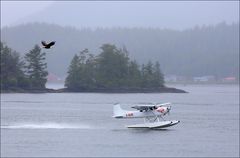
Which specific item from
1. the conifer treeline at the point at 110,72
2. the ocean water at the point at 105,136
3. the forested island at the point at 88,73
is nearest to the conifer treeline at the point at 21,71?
the forested island at the point at 88,73

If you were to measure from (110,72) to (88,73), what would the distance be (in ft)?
20.0

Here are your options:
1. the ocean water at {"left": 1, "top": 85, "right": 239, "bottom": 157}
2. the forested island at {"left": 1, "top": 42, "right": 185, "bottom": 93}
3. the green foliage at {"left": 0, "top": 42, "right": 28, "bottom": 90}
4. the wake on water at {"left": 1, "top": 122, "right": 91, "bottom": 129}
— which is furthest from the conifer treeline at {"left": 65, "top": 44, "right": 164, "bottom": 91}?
the wake on water at {"left": 1, "top": 122, "right": 91, "bottom": 129}

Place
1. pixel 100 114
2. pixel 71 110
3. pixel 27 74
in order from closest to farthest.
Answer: pixel 100 114
pixel 71 110
pixel 27 74

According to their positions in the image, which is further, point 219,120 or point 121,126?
point 219,120

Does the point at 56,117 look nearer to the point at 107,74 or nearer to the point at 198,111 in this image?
the point at 198,111

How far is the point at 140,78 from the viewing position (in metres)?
149

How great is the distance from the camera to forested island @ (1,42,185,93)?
137m

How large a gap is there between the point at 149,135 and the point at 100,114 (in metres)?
22.8

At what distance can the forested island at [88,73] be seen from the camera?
13725cm

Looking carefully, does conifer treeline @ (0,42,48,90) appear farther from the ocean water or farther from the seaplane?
the seaplane

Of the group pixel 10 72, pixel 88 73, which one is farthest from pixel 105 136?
pixel 88 73

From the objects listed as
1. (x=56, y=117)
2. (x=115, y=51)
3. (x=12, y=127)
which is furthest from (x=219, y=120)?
(x=115, y=51)

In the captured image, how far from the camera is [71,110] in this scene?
291 feet

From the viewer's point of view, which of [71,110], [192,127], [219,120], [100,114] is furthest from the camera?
[71,110]
